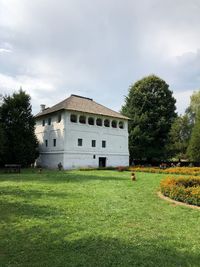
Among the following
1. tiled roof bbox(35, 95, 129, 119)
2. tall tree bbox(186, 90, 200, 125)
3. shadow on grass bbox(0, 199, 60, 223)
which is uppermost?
tall tree bbox(186, 90, 200, 125)

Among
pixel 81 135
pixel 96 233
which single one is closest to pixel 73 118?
pixel 81 135

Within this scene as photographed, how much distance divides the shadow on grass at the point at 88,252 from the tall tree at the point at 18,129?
29.6 m

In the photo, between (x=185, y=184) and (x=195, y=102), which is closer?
(x=185, y=184)

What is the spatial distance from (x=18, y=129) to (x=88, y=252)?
32.0m

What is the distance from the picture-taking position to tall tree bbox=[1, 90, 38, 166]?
3522cm

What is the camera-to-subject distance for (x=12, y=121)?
36.2m

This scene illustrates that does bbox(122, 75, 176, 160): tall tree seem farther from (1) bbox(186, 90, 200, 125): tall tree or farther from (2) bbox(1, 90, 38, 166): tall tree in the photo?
(2) bbox(1, 90, 38, 166): tall tree

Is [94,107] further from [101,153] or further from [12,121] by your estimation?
[12,121]

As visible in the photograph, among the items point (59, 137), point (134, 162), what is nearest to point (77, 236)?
point (59, 137)

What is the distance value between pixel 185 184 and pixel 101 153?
25.8m

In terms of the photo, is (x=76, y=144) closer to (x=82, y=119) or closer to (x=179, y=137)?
(x=82, y=119)

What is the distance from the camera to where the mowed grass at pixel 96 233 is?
5.34 meters

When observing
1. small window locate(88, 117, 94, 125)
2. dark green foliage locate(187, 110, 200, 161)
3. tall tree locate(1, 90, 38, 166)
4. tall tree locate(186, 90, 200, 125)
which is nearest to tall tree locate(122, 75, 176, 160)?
tall tree locate(186, 90, 200, 125)

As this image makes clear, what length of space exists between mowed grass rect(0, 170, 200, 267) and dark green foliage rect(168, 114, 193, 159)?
111 ft
